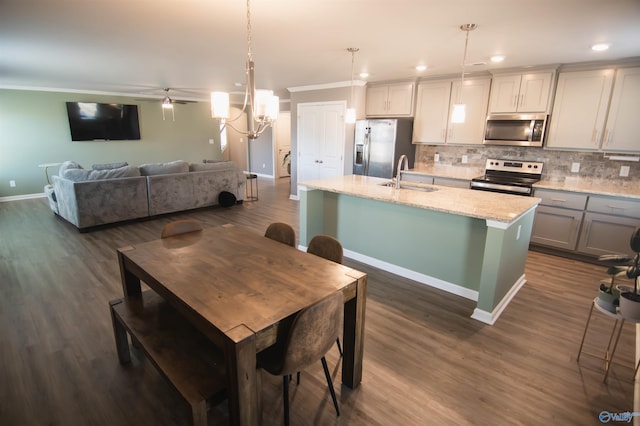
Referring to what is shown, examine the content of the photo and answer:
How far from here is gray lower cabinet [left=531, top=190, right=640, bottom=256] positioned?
3.68 m

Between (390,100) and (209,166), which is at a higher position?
(390,100)

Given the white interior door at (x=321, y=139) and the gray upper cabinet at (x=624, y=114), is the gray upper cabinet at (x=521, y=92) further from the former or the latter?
the white interior door at (x=321, y=139)

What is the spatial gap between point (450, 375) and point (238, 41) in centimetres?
352

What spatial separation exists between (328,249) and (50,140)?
7.83 meters

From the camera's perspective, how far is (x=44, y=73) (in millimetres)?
5086

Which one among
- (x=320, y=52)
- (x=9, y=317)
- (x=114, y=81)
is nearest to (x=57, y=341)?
(x=9, y=317)

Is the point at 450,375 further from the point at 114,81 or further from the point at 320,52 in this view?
the point at 114,81

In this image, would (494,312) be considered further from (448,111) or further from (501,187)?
(448,111)

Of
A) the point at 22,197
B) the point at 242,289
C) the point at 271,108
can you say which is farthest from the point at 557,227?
the point at 22,197

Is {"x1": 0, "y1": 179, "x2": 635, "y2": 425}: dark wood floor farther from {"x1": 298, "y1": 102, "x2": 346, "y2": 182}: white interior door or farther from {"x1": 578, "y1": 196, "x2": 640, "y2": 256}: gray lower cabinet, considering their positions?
{"x1": 298, "y1": 102, "x2": 346, "y2": 182}: white interior door

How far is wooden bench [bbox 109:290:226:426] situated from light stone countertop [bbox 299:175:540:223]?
206cm

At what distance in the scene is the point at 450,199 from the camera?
3090 millimetres

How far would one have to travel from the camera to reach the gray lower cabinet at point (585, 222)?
3.68 metres

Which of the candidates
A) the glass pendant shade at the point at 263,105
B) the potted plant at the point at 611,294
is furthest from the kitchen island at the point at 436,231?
the glass pendant shade at the point at 263,105
